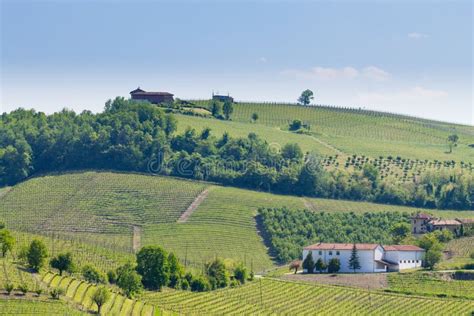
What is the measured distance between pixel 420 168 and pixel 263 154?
21898mm

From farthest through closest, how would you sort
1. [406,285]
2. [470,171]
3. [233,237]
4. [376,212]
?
1. [470,171]
2. [376,212]
3. [233,237]
4. [406,285]

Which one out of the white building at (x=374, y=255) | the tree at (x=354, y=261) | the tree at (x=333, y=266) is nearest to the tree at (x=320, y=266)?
the tree at (x=333, y=266)

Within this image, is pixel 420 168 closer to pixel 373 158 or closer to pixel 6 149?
pixel 373 158

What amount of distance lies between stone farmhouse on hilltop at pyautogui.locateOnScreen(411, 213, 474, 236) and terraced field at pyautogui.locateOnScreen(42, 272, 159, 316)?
53.8 metres

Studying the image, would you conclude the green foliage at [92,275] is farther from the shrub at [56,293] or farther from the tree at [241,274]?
the tree at [241,274]

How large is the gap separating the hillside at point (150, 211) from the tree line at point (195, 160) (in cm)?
342

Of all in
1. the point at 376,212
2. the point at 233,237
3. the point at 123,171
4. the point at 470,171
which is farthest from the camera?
the point at 470,171

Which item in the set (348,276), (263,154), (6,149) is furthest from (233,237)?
(6,149)

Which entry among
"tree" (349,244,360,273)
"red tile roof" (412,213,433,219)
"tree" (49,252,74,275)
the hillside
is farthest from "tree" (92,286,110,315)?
"red tile roof" (412,213,433,219)

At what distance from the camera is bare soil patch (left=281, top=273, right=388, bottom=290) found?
→ 113m

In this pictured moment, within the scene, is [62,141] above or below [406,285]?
above

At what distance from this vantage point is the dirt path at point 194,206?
141 meters

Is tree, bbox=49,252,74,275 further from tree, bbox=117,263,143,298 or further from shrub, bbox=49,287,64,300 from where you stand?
shrub, bbox=49,287,64,300

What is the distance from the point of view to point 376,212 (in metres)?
149
